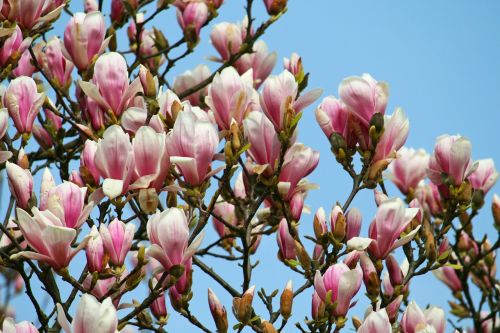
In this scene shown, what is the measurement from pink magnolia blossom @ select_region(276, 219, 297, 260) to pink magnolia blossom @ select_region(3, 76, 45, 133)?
95cm

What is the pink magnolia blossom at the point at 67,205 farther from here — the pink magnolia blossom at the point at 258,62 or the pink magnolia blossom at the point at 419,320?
the pink magnolia blossom at the point at 258,62

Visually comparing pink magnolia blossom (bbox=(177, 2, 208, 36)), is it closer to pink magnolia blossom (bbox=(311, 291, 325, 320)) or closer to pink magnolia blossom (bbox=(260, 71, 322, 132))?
pink magnolia blossom (bbox=(260, 71, 322, 132))

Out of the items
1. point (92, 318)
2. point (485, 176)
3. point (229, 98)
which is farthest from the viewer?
point (485, 176)

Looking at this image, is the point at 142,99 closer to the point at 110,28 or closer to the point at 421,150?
the point at 110,28

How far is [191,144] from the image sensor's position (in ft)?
7.61

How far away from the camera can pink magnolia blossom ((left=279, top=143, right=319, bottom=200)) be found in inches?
104

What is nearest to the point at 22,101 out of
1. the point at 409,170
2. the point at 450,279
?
the point at 409,170

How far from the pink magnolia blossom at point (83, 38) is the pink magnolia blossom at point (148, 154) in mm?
691

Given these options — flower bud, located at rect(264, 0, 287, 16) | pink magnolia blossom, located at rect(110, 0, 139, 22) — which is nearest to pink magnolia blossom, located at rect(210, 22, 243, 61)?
flower bud, located at rect(264, 0, 287, 16)

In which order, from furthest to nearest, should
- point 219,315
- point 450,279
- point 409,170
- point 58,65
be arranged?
1. point 450,279
2. point 409,170
3. point 58,65
4. point 219,315

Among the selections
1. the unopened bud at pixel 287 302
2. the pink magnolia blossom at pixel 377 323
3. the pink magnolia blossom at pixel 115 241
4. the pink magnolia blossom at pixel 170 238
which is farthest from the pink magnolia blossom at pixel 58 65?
the pink magnolia blossom at pixel 377 323

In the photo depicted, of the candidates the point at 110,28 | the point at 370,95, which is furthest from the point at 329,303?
the point at 110,28

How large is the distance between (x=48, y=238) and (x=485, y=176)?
203 centimetres

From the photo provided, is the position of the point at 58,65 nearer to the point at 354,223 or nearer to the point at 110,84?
the point at 110,84
